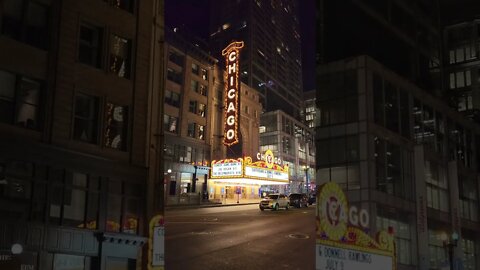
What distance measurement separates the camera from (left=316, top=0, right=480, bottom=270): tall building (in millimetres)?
34594

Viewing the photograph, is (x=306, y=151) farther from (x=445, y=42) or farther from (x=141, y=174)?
(x=141, y=174)

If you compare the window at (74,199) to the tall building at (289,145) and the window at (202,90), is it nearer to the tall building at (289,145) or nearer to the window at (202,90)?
the window at (202,90)

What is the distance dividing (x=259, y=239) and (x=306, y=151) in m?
87.5

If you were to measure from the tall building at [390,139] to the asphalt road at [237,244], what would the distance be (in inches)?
210

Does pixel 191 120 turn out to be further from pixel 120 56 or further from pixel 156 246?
pixel 156 246

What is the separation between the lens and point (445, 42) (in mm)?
70812

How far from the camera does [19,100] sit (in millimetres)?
17219

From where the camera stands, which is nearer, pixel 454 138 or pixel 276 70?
pixel 454 138

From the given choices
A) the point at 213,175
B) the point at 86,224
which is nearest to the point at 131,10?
the point at 86,224

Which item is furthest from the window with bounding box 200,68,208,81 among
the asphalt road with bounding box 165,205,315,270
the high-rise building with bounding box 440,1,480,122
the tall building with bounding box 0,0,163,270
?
the tall building with bounding box 0,0,163,270

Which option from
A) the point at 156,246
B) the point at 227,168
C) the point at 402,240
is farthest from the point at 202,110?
the point at 156,246

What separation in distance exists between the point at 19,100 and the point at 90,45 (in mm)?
4491

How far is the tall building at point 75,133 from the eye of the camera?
1662 cm

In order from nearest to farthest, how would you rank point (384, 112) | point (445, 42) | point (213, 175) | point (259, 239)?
point (259, 239), point (384, 112), point (213, 175), point (445, 42)
